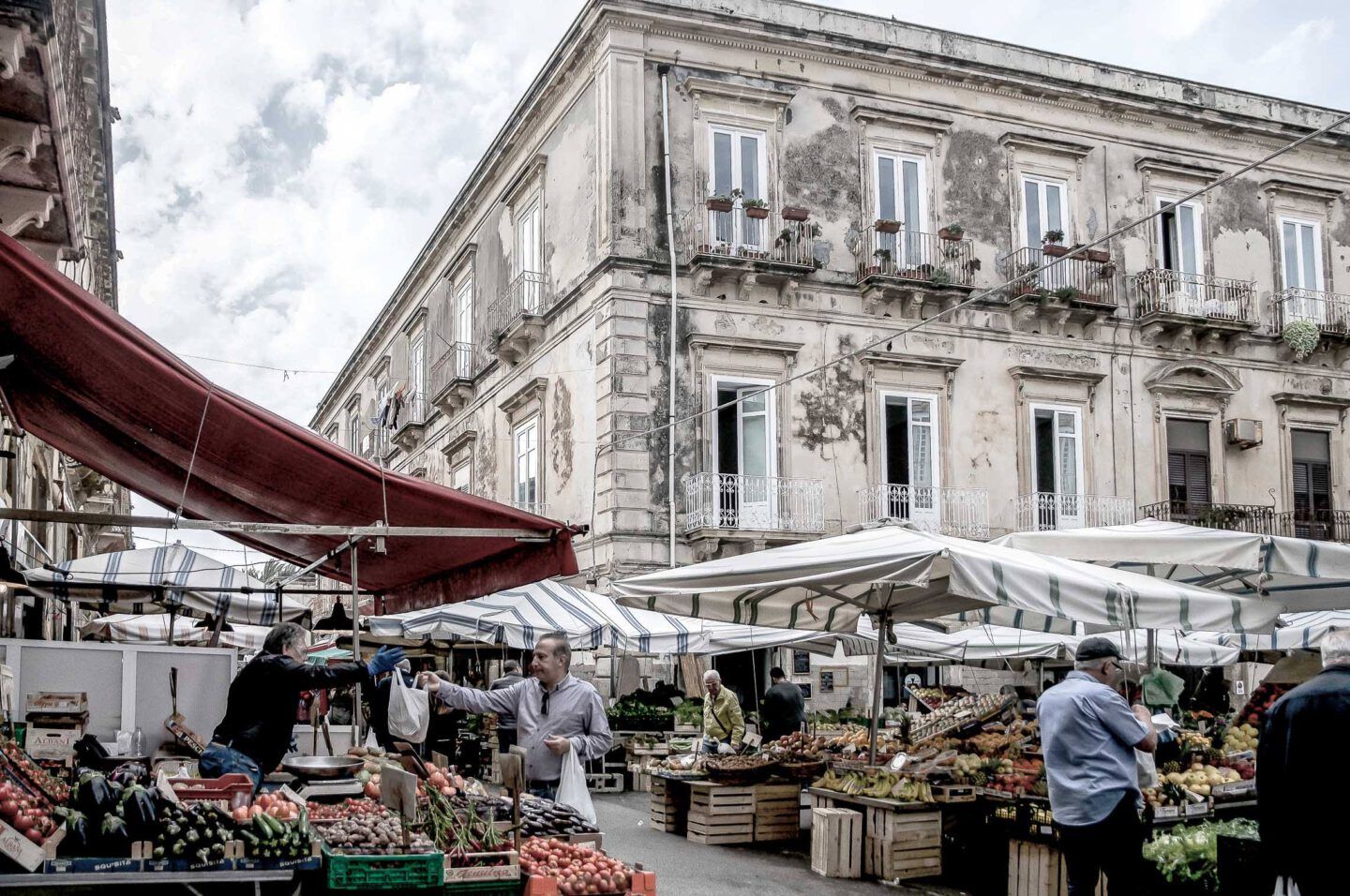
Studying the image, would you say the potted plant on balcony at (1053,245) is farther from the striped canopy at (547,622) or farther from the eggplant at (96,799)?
the eggplant at (96,799)

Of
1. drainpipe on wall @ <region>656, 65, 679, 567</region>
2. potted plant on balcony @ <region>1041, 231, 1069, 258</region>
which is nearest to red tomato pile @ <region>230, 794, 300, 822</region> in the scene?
drainpipe on wall @ <region>656, 65, 679, 567</region>

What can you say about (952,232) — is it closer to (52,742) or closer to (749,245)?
(749,245)

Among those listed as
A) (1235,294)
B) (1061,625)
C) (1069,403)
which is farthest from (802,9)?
(1061,625)

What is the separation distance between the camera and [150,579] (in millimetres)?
13117

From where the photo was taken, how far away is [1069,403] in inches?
891

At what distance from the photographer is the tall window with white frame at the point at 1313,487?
926 inches

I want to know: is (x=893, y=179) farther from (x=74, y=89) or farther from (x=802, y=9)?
(x=74, y=89)

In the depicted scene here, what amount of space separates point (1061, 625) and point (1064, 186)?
43.1 ft

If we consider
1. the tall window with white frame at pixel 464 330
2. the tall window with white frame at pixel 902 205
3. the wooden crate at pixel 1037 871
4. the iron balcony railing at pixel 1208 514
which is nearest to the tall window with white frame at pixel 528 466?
the tall window with white frame at pixel 464 330

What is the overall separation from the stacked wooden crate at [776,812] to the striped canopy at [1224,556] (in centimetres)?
326

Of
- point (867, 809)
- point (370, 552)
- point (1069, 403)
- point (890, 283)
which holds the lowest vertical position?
point (867, 809)

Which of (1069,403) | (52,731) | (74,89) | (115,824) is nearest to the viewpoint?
(115,824)

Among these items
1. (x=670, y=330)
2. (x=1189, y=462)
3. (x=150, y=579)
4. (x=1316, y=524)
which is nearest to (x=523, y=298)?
(x=670, y=330)

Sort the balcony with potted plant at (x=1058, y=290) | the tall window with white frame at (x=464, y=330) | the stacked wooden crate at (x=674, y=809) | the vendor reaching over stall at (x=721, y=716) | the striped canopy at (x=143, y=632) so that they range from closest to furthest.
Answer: the stacked wooden crate at (x=674, y=809) → the vendor reaching over stall at (x=721, y=716) → the striped canopy at (x=143, y=632) → the balcony with potted plant at (x=1058, y=290) → the tall window with white frame at (x=464, y=330)
